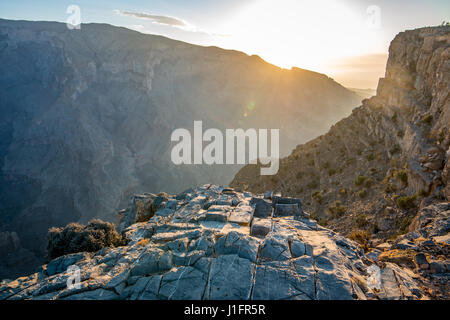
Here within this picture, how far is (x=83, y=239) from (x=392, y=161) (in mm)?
19900

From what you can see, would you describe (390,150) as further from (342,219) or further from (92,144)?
(92,144)

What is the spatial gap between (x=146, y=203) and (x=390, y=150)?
18370mm

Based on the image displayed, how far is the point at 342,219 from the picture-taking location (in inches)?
658

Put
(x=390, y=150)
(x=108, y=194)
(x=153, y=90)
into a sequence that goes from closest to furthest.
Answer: (x=390, y=150), (x=108, y=194), (x=153, y=90)

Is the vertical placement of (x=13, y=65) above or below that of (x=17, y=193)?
above

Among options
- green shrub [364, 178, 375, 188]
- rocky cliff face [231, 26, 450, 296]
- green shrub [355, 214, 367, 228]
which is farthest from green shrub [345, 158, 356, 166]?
green shrub [355, 214, 367, 228]

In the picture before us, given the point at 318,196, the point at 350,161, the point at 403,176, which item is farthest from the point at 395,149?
the point at 318,196

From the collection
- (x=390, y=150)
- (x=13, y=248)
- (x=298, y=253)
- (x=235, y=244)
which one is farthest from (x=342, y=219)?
(x=13, y=248)

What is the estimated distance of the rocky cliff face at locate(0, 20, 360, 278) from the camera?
6081cm

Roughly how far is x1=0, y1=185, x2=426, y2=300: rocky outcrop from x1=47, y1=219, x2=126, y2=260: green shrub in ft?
3.79

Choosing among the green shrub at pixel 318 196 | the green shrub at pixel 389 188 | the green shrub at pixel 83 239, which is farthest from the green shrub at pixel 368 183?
the green shrub at pixel 83 239

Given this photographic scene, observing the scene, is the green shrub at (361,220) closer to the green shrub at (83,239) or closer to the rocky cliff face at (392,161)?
the rocky cliff face at (392,161)

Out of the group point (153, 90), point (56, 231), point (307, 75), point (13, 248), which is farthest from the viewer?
point (307, 75)

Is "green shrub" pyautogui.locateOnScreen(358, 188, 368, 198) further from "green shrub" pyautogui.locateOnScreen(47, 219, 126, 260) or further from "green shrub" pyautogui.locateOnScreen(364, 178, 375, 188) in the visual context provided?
"green shrub" pyautogui.locateOnScreen(47, 219, 126, 260)
